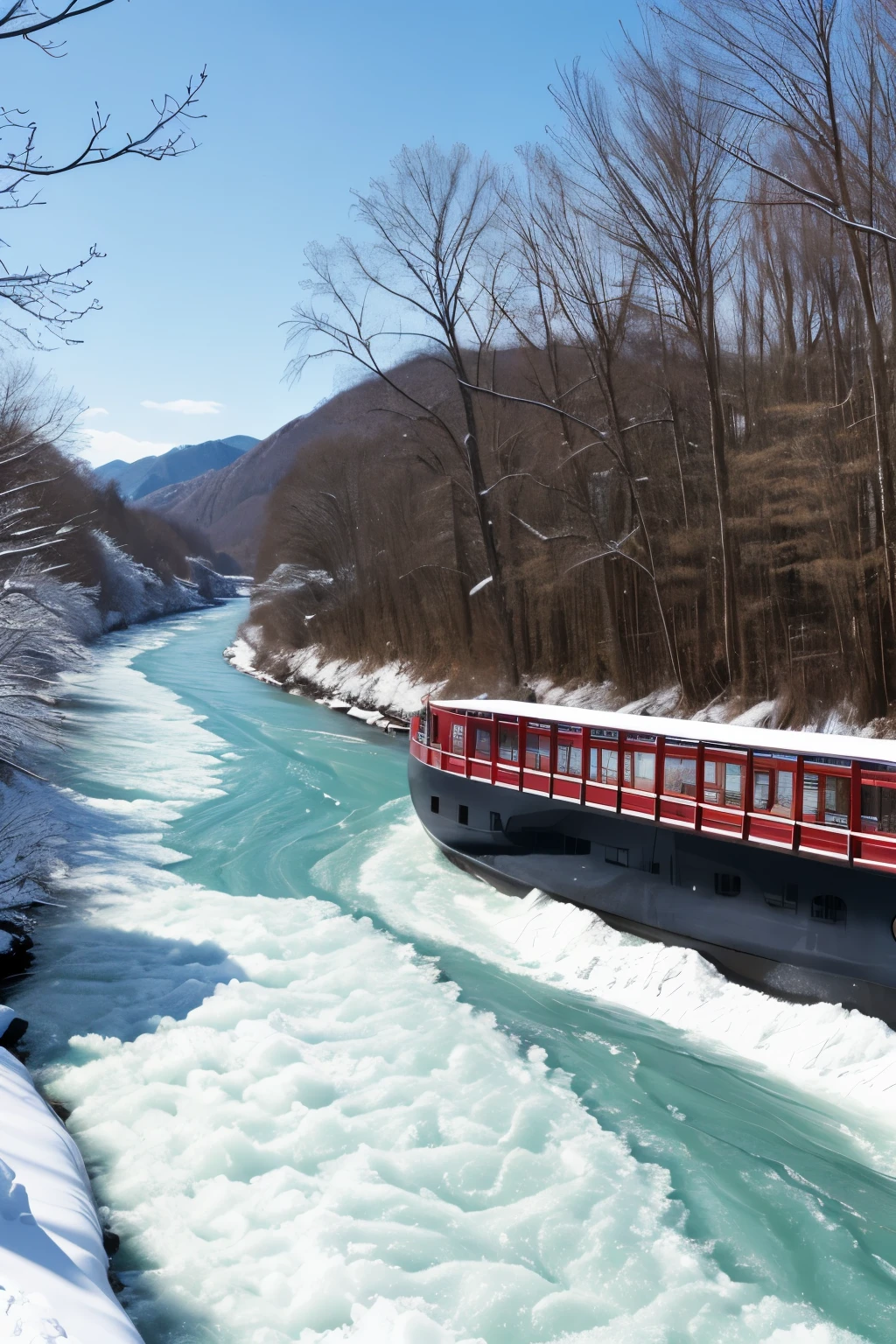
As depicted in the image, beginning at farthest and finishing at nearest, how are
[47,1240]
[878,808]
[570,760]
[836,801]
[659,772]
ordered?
[570,760] → [659,772] → [836,801] → [878,808] → [47,1240]

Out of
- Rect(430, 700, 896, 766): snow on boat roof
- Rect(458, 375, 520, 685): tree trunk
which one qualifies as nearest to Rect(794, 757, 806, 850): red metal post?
Rect(430, 700, 896, 766): snow on boat roof

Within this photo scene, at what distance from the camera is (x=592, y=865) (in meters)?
12.5

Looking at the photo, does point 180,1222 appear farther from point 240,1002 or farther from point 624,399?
point 624,399

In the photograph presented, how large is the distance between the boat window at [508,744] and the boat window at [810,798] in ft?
16.8

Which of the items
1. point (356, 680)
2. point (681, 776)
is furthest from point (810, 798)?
point (356, 680)

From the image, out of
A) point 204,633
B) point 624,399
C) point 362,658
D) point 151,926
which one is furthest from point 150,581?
point 151,926

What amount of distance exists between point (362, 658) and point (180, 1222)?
3258 cm

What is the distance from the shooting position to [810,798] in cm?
1045

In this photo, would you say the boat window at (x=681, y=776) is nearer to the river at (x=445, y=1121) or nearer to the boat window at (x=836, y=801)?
the boat window at (x=836, y=801)

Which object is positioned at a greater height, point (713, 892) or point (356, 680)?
point (356, 680)

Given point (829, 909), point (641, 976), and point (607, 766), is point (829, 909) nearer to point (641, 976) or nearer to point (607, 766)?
point (641, 976)

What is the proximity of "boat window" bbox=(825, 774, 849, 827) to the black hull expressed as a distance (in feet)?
2.46

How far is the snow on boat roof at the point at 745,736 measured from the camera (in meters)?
10.1

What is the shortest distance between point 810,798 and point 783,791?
0.54 m
